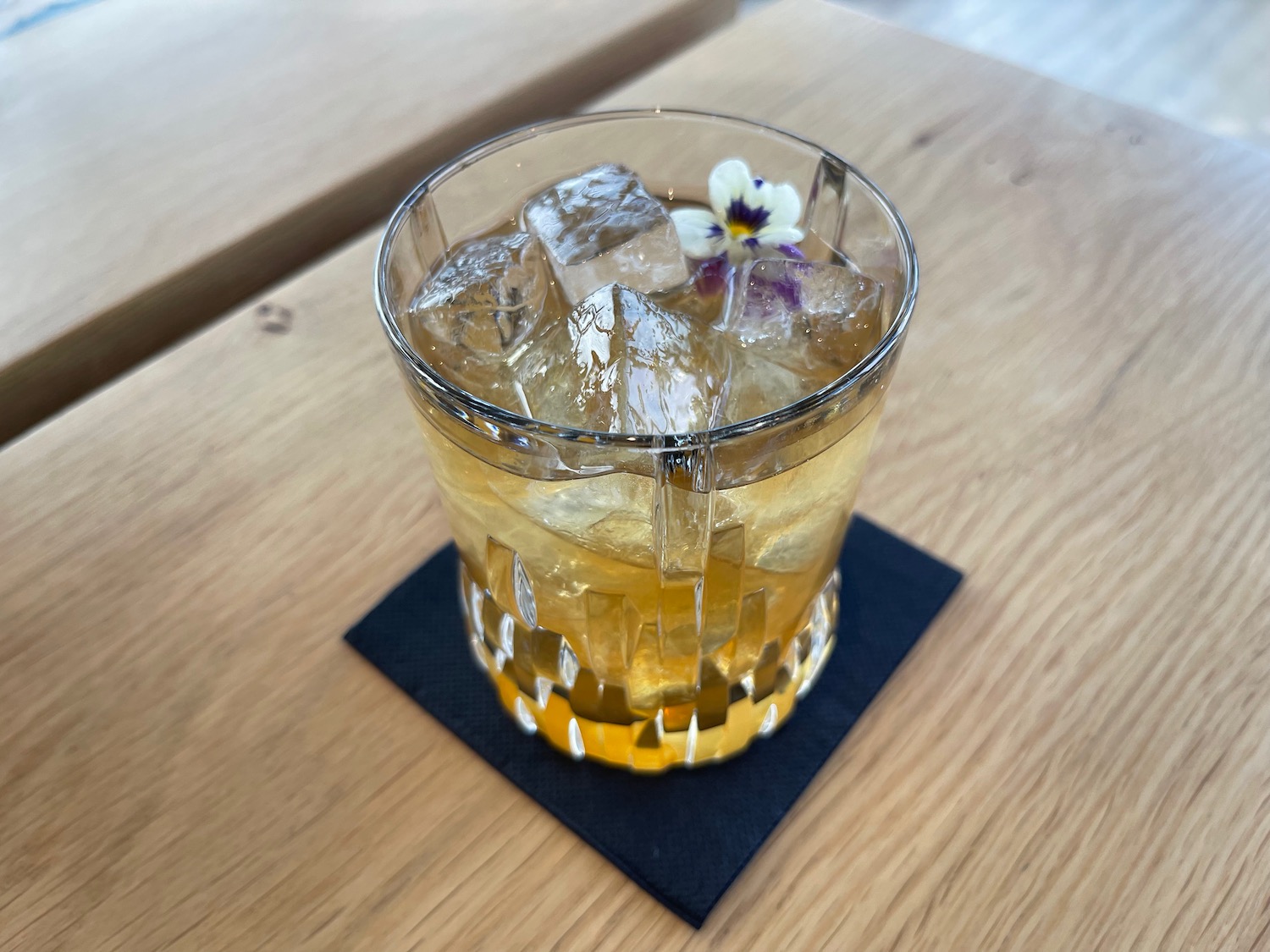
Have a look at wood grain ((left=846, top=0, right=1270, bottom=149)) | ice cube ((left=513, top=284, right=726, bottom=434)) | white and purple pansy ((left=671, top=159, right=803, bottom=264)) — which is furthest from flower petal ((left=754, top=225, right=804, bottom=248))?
wood grain ((left=846, top=0, right=1270, bottom=149))

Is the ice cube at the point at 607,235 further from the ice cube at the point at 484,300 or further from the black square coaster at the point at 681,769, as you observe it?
the black square coaster at the point at 681,769

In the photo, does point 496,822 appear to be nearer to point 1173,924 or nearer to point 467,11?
point 1173,924

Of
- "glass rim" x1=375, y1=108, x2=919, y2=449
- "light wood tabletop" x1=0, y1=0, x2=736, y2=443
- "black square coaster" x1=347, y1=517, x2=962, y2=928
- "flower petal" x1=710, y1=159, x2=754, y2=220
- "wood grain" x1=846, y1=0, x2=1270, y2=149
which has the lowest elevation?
"wood grain" x1=846, y1=0, x2=1270, y2=149

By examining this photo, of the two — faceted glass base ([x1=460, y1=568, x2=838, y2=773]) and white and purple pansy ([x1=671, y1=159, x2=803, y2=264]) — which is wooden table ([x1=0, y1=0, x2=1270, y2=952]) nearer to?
faceted glass base ([x1=460, y1=568, x2=838, y2=773])

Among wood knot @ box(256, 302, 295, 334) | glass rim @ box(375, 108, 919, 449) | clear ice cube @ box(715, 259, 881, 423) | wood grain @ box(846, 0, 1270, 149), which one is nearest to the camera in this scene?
glass rim @ box(375, 108, 919, 449)

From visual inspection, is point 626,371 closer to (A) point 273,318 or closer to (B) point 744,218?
(B) point 744,218

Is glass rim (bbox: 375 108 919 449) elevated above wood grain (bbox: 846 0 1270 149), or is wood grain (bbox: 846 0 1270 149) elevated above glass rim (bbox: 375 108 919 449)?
glass rim (bbox: 375 108 919 449)

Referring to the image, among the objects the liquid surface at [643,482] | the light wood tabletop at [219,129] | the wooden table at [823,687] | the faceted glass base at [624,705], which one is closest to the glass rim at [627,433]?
the liquid surface at [643,482]
